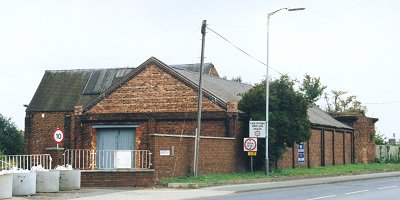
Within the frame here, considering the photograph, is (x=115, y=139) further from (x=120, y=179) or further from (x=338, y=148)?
(x=338, y=148)

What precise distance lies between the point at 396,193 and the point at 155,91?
20.5m

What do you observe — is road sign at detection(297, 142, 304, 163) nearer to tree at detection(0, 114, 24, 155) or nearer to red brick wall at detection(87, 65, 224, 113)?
red brick wall at detection(87, 65, 224, 113)

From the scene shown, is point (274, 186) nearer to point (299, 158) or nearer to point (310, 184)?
point (310, 184)

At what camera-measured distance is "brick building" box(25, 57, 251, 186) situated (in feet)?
97.6

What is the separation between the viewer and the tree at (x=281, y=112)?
37.3 meters

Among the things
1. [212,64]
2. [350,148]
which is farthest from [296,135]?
[212,64]

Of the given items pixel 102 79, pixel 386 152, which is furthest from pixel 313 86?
pixel 102 79

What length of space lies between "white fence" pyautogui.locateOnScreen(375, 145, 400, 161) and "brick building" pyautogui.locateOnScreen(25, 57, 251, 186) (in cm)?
1907

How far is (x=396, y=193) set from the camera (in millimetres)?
24125

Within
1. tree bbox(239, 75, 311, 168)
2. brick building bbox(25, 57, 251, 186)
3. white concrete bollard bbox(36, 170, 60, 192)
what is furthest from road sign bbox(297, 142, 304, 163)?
white concrete bollard bbox(36, 170, 60, 192)

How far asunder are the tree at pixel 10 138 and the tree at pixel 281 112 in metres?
23.8

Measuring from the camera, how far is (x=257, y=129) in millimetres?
35531

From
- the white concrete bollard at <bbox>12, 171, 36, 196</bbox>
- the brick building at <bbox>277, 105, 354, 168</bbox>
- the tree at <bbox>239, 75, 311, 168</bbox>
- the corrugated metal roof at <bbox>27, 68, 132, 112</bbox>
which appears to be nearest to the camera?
the white concrete bollard at <bbox>12, 171, 36, 196</bbox>

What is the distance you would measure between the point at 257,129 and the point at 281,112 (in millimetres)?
2798
